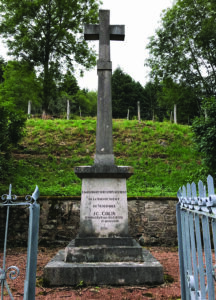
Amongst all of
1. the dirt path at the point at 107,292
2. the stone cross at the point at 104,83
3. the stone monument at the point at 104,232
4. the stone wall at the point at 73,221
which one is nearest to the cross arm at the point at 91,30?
the stone cross at the point at 104,83

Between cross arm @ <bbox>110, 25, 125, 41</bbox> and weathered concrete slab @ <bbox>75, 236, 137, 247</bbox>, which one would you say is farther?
cross arm @ <bbox>110, 25, 125, 41</bbox>

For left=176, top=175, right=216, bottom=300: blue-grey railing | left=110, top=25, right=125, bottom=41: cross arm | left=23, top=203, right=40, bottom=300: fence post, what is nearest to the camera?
left=176, top=175, right=216, bottom=300: blue-grey railing

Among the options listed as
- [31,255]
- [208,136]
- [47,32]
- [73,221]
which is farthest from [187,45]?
[31,255]

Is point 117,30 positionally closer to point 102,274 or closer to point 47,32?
point 102,274

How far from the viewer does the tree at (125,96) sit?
32938mm

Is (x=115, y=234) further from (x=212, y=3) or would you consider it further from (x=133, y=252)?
(x=212, y=3)

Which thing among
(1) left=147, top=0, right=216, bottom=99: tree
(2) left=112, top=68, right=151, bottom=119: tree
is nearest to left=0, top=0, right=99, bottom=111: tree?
(1) left=147, top=0, right=216, bottom=99: tree

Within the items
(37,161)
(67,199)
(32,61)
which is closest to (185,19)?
(32,61)

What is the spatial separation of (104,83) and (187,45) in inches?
657

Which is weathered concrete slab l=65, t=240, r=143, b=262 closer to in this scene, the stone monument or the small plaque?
the stone monument

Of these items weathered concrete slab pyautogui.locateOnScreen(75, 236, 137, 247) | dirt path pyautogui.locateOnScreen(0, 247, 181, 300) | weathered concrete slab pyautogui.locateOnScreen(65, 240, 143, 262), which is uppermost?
weathered concrete slab pyautogui.locateOnScreen(75, 236, 137, 247)

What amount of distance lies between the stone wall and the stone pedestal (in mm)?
2108

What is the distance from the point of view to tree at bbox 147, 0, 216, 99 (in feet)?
60.3

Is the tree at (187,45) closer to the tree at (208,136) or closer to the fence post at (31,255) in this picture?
the tree at (208,136)
